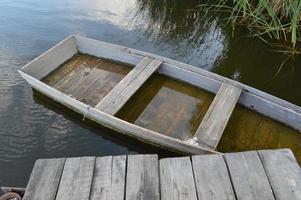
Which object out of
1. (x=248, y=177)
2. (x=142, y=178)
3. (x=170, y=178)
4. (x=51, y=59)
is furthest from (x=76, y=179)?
(x=51, y=59)

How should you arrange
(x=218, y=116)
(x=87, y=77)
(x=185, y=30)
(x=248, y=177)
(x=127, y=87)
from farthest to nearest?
(x=185, y=30)
(x=87, y=77)
(x=127, y=87)
(x=218, y=116)
(x=248, y=177)

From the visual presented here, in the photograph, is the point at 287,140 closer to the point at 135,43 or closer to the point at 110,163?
the point at 110,163

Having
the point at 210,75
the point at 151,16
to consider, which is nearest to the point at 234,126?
the point at 210,75

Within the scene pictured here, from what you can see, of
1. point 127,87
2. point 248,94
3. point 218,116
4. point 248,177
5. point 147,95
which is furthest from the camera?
point 147,95

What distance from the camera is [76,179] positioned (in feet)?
8.21

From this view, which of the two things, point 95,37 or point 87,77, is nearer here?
point 87,77

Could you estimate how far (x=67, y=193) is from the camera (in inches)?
94.4

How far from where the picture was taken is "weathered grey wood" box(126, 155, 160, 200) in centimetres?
239

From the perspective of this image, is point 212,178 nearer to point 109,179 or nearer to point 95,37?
point 109,179

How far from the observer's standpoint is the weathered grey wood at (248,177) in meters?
2.37

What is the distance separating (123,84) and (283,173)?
9.05 feet

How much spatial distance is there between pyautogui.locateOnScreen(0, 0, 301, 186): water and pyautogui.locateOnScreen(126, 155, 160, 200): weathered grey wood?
189 cm

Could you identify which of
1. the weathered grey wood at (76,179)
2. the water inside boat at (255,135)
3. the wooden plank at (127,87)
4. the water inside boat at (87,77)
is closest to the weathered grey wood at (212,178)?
the weathered grey wood at (76,179)

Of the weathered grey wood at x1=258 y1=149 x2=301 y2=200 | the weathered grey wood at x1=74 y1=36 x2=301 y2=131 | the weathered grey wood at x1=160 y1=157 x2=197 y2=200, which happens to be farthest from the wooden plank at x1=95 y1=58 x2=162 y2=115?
the weathered grey wood at x1=258 y1=149 x2=301 y2=200
